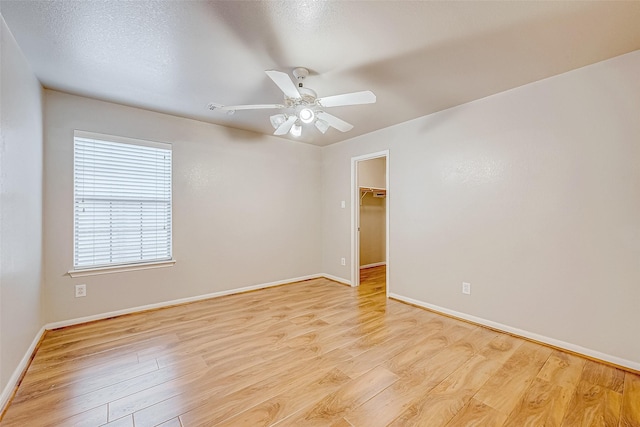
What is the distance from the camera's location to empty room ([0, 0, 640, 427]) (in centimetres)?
170

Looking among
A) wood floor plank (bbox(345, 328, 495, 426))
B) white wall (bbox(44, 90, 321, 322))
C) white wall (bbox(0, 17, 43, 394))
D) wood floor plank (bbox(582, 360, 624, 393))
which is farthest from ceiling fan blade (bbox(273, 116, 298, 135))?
wood floor plank (bbox(582, 360, 624, 393))

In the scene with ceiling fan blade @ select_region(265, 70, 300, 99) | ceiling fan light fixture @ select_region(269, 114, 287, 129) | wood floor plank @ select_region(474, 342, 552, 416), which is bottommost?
wood floor plank @ select_region(474, 342, 552, 416)

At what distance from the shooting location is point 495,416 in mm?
1592

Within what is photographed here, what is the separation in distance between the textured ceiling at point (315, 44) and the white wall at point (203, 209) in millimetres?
489

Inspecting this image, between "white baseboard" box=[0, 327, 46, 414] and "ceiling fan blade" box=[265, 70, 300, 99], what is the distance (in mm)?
Answer: 2550

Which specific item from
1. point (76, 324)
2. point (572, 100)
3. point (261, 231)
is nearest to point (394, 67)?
point (572, 100)

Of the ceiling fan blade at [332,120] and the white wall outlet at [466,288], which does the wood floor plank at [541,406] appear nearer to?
the white wall outlet at [466,288]

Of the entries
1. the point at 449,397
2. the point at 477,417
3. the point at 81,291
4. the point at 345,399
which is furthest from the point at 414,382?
the point at 81,291

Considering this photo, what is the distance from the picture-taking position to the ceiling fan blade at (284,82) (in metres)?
1.82

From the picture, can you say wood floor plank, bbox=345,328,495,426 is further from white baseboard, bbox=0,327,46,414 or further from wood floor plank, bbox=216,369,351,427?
white baseboard, bbox=0,327,46,414

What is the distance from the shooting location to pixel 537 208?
2514 mm

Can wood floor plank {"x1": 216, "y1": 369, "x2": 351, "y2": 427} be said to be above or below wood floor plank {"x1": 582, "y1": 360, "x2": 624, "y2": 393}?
above

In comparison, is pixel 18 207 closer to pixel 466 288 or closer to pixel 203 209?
pixel 203 209

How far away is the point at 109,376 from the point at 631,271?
12.9ft
